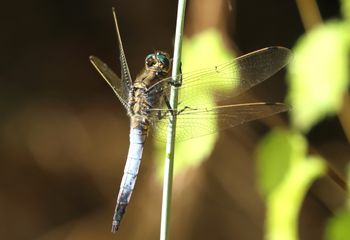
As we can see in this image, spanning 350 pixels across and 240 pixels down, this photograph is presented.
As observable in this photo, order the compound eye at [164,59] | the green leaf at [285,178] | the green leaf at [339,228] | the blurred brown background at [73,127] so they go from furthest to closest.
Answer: the blurred brown background at [73,127]
the green leaf at [285,178]
the green leaf at [339,228]
the compound eye at [164,59]

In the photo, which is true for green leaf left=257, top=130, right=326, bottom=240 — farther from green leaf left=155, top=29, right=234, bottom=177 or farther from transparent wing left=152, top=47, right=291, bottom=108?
transparent wing left=152, top=47, right=291, bottom=108

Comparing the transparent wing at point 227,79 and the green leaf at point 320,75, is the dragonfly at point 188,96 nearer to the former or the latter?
the transparent wing at point 227,79

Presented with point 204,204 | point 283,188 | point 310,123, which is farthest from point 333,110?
point 204,204

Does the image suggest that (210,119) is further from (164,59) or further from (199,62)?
(199,62)

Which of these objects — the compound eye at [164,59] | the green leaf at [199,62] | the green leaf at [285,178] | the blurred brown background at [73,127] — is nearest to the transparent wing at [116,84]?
the compound eye at [164,59]

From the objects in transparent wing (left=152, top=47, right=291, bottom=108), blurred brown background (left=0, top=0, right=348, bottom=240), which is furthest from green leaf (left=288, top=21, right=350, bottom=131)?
blurred brown background (left=0, top=0, right=348, bottom=240)

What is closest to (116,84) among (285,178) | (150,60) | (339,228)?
(150,60)
